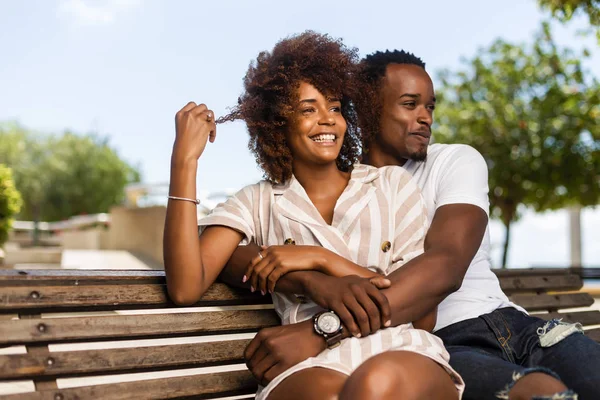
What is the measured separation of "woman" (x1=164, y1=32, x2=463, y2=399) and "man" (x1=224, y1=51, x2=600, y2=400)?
73 millimetres

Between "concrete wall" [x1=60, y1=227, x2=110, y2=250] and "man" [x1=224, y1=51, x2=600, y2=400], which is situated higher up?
"man" [x1=224, y1=51, x2=600, y2=400]

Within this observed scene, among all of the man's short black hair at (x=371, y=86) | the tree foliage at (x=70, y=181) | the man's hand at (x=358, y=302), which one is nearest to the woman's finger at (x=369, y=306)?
the man's hand at (x=358, y=302)

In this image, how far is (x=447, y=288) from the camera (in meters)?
2.59

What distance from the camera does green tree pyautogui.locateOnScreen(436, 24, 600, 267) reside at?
681 inches

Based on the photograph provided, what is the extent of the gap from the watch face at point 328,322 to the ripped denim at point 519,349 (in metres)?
0.54

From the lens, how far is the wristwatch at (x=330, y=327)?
2449mm

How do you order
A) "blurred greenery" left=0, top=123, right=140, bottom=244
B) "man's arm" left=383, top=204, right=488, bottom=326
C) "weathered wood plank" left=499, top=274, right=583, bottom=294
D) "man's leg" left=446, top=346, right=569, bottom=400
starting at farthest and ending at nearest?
1. "blurred greenery" left=0, top=123, right=140, bottom=244
2. "weathered wood plank" left=499, top=274, right=583, bottom=294
3. "man's arm" left=383, top=204, right=488, bottom=326
4. "man's leg" left=446, top=346, right=569, bottom=400

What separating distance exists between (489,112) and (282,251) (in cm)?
1679

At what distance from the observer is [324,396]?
227cm

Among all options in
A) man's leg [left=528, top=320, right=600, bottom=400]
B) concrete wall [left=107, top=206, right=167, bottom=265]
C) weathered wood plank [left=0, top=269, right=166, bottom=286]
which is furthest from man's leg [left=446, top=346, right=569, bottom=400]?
concrete wall [left=107, top=206, right=167, bottom=265]

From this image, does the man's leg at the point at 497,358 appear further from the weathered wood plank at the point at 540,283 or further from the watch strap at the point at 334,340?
the weathered wood plank at the point at 540,283

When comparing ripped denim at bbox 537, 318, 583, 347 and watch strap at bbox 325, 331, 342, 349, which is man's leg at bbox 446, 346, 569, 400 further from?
watch strap at bbox 325, 331, 342, 349

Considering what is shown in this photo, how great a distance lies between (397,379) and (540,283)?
7.74 ft

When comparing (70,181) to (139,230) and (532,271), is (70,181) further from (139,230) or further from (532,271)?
(532,271)
